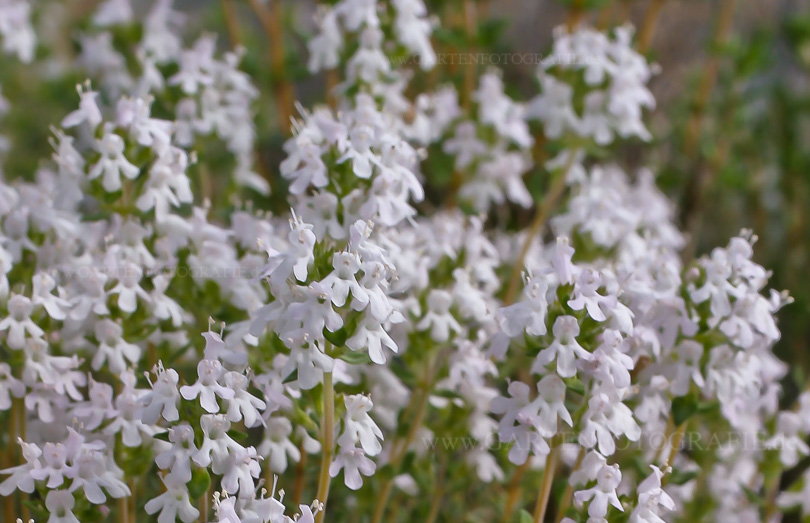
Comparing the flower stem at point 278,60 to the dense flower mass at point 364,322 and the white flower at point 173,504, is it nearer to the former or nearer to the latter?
the dense flower mass at point 364,322

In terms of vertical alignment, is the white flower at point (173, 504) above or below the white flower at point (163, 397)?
below

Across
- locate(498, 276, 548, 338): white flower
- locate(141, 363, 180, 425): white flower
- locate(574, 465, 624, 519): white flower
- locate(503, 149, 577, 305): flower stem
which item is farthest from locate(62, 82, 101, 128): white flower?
locate(574, 465, 624, 519): white flower

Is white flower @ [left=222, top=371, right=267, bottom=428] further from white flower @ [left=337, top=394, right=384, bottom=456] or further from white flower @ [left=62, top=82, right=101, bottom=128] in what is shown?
white flower @ [left=62, top=82, right=101, bottom=128]

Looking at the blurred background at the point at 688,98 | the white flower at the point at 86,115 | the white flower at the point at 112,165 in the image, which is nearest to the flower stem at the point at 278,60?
the blurred background at the point at 688,98

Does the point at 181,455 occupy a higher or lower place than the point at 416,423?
lower

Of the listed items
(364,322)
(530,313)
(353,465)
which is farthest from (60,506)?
(530,313)

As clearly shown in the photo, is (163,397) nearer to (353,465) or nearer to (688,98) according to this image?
(353,465)
